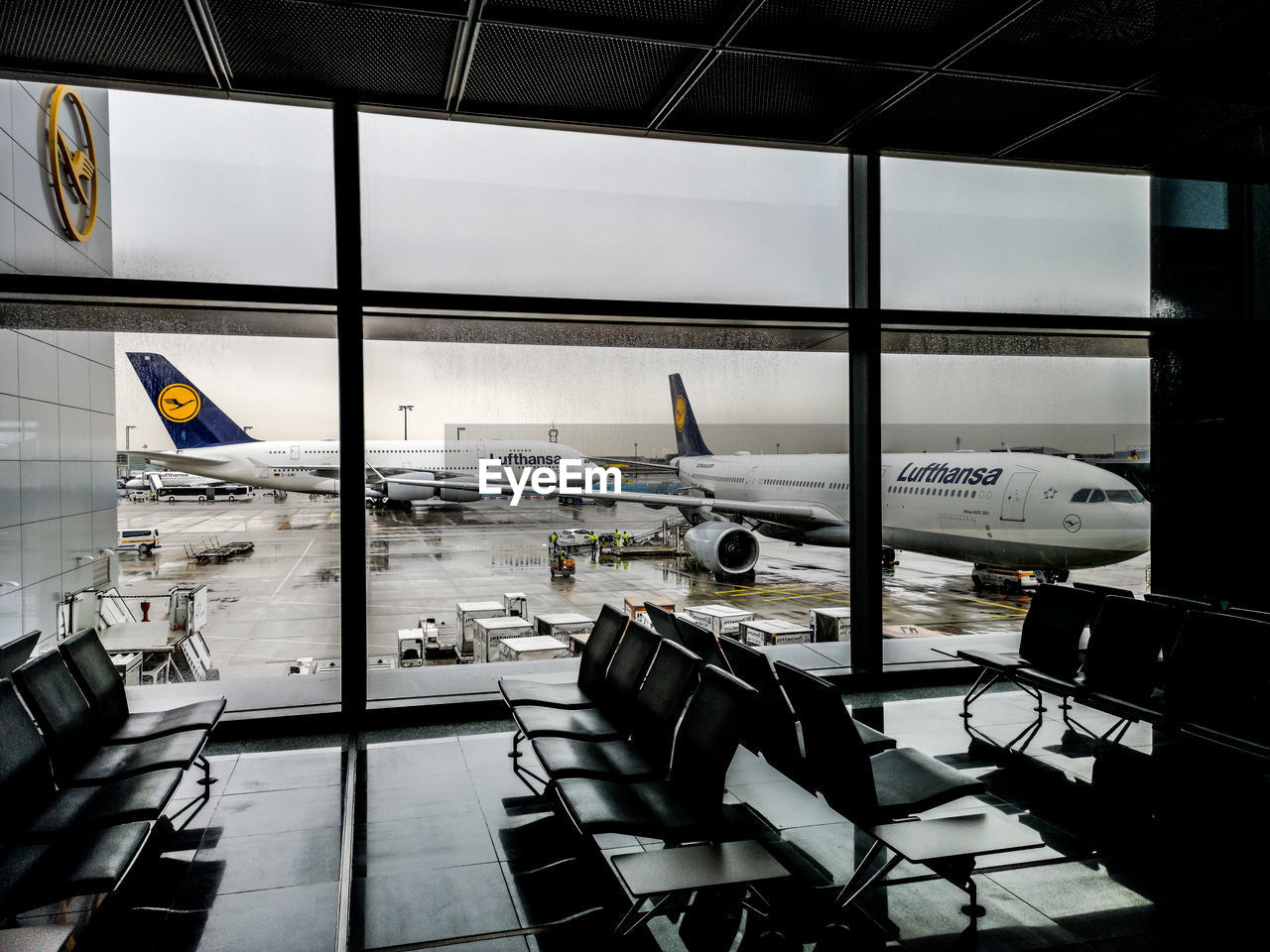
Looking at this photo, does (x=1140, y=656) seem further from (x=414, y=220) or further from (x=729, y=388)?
(x=414, y=220)

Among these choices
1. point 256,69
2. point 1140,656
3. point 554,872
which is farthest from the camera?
point 256,69

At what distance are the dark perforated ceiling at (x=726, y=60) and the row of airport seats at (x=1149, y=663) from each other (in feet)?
9.36

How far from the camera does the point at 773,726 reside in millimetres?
3037

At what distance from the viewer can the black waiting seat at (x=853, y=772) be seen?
2.53m

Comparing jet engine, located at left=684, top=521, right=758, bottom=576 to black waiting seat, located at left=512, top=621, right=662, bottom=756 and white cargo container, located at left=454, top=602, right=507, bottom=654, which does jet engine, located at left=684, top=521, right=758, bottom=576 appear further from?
black waiting seat, located at left=512, top=621, right=662, bottom=756

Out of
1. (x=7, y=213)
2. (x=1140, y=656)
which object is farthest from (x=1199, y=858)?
(x=7, y=213)

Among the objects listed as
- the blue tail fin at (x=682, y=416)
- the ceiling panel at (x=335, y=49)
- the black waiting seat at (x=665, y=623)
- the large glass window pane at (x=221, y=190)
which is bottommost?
the black waiting seat at (x=665, y=623)

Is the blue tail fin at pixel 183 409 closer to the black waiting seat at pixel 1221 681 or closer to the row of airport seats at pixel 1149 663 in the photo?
the row of airport seats at pixel 1149 663

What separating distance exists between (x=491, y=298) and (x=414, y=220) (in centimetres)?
67

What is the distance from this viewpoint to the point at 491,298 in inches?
185

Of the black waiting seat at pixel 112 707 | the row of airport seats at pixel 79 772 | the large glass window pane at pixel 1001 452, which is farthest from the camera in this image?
the large glass window pane at pixel 1001 452

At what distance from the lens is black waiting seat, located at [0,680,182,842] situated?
2.38 metres

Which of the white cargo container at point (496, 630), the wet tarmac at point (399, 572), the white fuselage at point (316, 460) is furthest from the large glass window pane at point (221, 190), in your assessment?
the white cargo container at point (496, 630)

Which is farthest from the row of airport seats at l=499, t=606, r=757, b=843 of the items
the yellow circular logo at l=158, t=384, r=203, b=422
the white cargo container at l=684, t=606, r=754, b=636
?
the yellow circular logo at l=158, t=384, r=203, b=422
